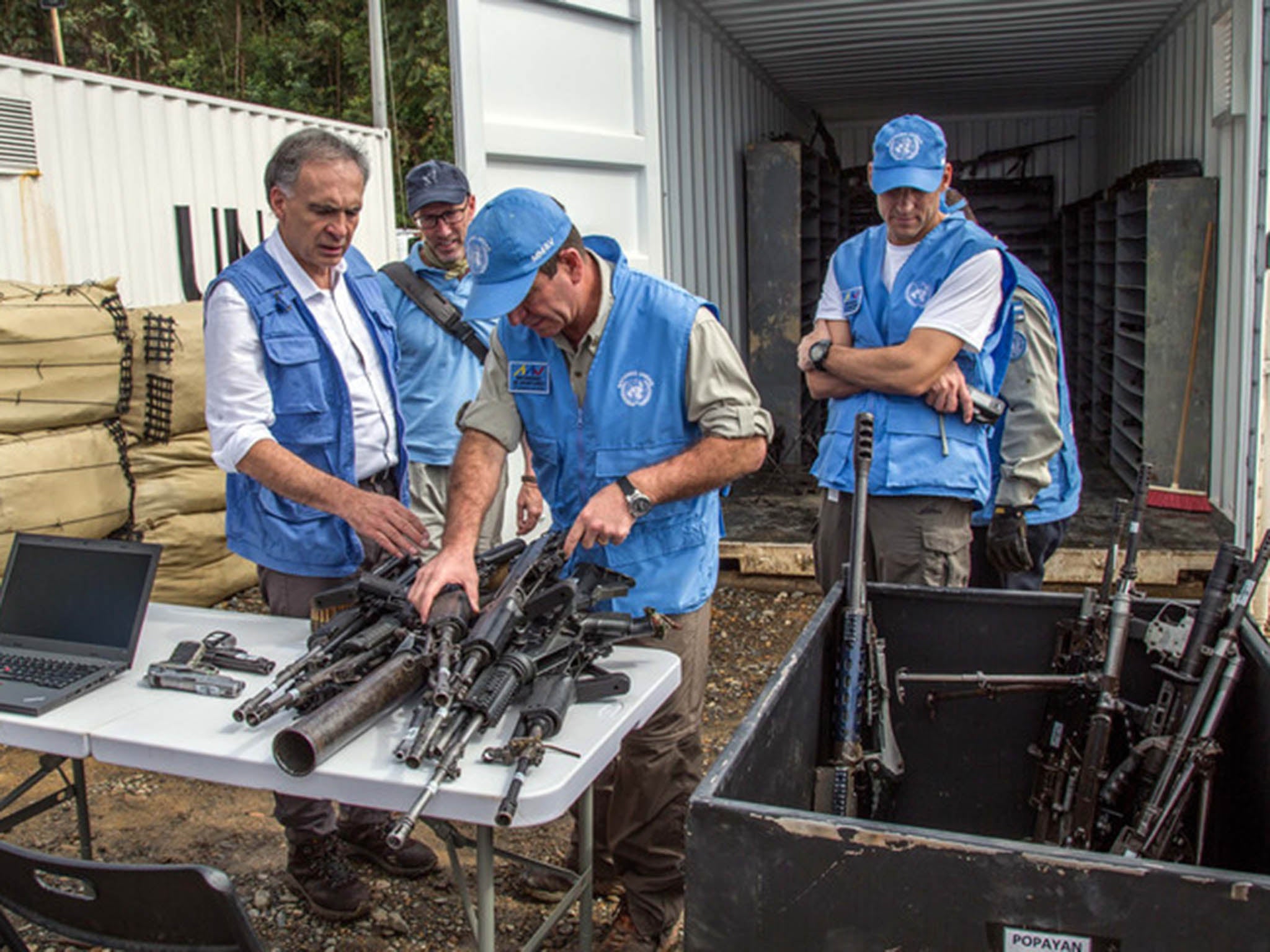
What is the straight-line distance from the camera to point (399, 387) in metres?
4.24

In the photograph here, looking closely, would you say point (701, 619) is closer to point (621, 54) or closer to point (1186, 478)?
point (621, 54)

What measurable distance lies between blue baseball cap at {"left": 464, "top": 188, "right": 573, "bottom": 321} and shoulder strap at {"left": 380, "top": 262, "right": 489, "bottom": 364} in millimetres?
1650

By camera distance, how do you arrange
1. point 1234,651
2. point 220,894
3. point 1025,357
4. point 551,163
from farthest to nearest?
point 551,163, point 1025,357, point 1234,651, point 220,894

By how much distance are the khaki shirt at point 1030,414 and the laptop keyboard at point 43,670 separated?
2.60 m

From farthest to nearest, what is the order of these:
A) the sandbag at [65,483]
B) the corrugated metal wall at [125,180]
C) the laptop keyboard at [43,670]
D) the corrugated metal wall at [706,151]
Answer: the corrugated metal wall at [706,151] → the corrugated metal wall at [125,180] → the sandbag at [65,483] → the laptop keyboard at [43,670]

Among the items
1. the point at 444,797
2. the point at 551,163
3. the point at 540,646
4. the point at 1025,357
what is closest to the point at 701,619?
the point at 540,646

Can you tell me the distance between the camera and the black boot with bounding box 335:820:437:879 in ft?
11.3

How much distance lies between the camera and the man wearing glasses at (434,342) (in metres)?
4.18

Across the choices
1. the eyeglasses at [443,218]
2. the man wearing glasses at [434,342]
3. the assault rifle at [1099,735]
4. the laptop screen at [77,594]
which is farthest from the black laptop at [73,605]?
the assault rifle at [1099,735]

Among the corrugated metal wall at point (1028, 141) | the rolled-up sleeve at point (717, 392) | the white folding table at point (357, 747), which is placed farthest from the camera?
the corrugated metal wall at point (1028, 141)

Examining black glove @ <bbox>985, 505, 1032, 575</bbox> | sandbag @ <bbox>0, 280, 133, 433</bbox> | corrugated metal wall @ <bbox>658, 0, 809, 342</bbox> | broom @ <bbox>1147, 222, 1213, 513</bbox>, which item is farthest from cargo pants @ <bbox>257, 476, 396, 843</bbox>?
broom @ <bbox>1147, 222, 1213, 513</bbox>

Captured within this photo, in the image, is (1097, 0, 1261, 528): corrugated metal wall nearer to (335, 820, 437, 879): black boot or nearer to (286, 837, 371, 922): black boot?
(335, 820, 437, 879): black boot

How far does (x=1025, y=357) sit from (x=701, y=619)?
1419mm

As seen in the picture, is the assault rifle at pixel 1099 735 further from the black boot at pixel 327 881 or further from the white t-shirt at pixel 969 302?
the black boot at pixel 327 881
